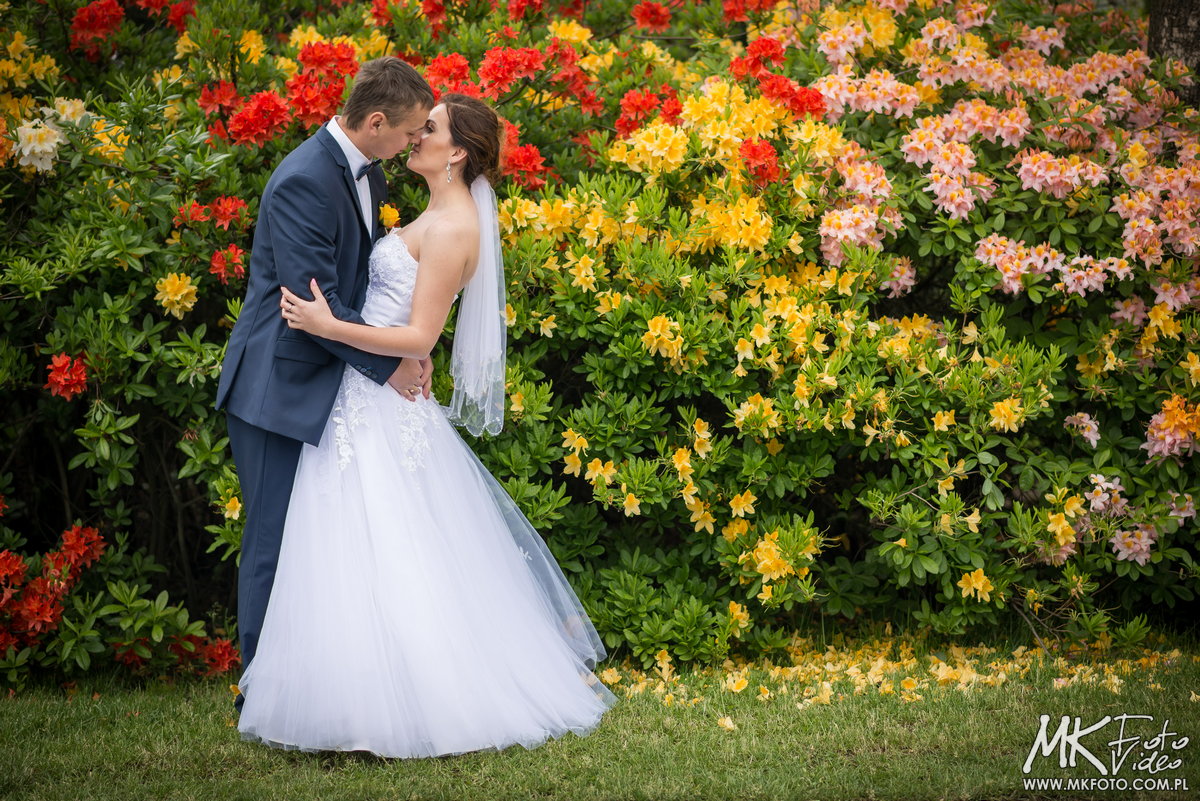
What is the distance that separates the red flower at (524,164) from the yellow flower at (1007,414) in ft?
6.54

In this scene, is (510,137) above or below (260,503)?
above

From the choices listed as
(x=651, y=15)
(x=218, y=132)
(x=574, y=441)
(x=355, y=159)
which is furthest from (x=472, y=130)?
(x=651, y=15)

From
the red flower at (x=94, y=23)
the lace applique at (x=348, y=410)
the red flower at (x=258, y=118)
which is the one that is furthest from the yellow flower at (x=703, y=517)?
the red flower at (x=94, y=23)

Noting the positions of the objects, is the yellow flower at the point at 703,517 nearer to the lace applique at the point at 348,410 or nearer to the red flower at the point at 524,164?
the lace applique at the point at 348,410

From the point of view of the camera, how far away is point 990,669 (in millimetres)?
4141

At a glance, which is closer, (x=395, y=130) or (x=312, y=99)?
(x=395, y=130)

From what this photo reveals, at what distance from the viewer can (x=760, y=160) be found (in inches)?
165

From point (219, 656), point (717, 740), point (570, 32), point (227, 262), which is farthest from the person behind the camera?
point (570, 32)

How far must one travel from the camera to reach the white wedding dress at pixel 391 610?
128 inches

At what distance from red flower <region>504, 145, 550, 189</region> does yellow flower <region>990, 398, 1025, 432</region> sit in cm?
199

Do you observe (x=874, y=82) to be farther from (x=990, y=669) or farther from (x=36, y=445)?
(x=36, y=445)

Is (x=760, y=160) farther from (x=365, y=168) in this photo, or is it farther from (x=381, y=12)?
(x=381, y=12)

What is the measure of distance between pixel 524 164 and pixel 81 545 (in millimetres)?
2244

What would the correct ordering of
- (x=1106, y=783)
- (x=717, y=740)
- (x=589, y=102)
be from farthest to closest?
(x=589, y=102), (x=717, y=740), (x=1106, y=783)
